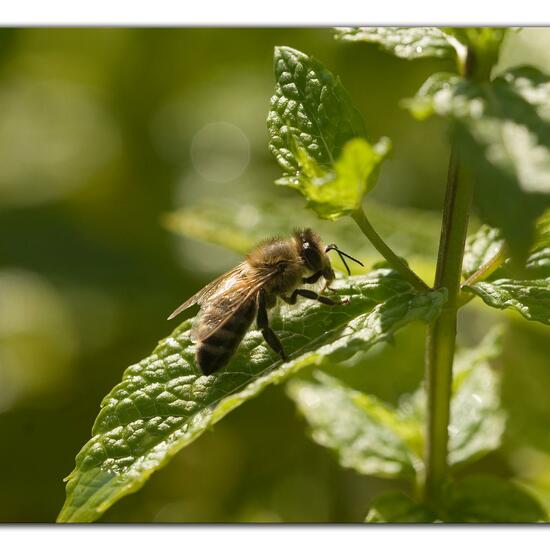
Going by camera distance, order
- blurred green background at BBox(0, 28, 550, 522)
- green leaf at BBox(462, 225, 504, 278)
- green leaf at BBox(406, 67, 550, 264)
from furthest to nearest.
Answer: blurred green background at BBox(0, 28, 550, 522), green leaf at BBox(462, 225, 504, 278), green leaf at BBox(406, 67, 550, 264)

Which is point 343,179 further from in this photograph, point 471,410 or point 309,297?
point 471,410

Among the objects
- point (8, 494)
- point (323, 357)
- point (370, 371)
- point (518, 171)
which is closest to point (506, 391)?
point (370, 371)

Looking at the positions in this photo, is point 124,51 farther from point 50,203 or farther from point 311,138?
point 311,138

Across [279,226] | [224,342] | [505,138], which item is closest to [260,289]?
[224,342]

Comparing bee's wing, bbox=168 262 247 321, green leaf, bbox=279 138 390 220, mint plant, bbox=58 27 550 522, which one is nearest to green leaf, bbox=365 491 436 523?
mint plant, bbox=58 27 550 522

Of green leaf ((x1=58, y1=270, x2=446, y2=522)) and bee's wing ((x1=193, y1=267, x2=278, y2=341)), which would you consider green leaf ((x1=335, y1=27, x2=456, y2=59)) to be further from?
bee's wing ((x1=193, y1=267, x2=278, y2=341))

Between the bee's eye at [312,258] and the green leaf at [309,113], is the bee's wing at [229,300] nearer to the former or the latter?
the bee's eye at [312,258]
